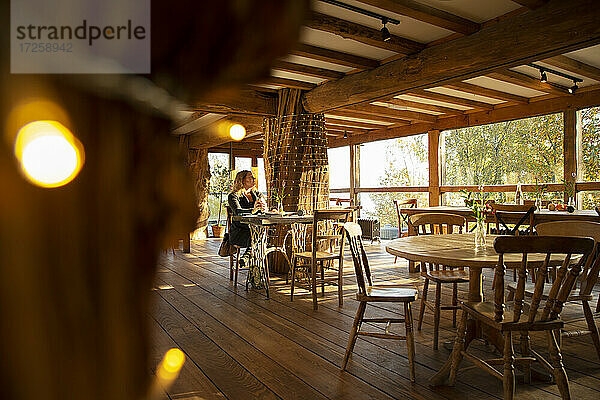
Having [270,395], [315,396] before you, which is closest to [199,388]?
[270,395]

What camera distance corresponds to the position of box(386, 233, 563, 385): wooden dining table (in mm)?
2412

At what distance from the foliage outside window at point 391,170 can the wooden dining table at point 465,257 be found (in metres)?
6.65

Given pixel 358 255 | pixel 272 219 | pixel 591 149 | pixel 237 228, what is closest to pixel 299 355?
pixel 358 255

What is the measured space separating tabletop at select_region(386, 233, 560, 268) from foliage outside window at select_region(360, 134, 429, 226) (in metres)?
6.54

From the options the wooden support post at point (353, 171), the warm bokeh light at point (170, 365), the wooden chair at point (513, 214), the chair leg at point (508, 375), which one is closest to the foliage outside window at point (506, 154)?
the wooden chair at point (513, 214)

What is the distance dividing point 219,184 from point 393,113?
526 centimetres

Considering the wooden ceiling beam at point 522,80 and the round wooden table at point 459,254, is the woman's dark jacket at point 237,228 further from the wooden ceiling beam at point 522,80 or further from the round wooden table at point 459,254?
the wooden ceiling beam at point 522,80

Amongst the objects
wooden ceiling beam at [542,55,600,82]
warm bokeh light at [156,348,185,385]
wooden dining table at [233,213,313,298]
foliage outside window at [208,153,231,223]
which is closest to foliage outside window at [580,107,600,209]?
wooden ceiling beam at [542,55,600,82]

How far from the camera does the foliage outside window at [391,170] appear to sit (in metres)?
9.95

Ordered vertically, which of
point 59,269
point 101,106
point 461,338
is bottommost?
point 461,338

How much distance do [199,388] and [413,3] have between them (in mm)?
3316

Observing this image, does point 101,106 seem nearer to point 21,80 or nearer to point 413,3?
point 21,80

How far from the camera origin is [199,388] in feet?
8.24

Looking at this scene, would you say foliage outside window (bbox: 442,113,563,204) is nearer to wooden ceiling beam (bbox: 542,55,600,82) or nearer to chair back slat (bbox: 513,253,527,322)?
wooden ceiling beam (bbox: 542,55,600,82)
